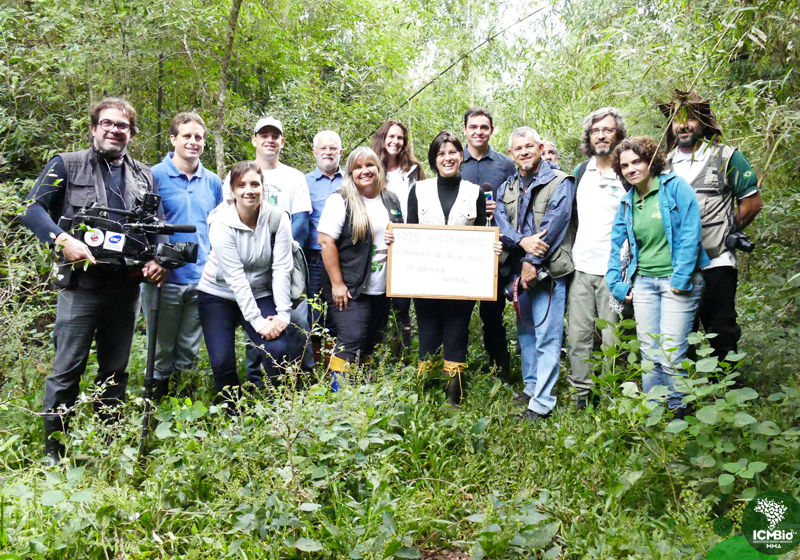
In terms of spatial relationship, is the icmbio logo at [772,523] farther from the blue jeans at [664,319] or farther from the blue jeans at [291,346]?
the blue jeans at [291,346]

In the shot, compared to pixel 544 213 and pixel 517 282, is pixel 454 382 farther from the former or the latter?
pixel 544 213

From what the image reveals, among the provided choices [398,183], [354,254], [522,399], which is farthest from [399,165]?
[522,399]

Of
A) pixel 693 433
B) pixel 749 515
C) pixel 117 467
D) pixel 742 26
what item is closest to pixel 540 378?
pixel 693 433

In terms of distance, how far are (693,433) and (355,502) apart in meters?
1.75

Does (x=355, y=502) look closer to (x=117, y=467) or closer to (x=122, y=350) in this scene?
(x=117, y=467)

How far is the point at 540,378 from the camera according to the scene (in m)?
4.25

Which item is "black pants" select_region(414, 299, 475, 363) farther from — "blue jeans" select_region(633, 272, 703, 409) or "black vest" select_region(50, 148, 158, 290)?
"black vest" select_region(50, 148, 158, 290)

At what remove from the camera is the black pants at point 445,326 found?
4.32 metres

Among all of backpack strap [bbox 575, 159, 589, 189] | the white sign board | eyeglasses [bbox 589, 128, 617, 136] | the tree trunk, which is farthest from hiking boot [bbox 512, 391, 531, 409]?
the tree trunk

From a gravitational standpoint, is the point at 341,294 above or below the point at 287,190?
below

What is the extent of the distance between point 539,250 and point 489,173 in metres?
0.95

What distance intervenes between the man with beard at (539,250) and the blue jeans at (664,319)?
58 cm

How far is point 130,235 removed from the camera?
3.48m

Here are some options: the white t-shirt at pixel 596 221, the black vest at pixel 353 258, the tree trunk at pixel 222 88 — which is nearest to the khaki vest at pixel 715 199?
the white t-shirt at pixel 596 221
